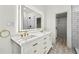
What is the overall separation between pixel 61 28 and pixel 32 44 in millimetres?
571

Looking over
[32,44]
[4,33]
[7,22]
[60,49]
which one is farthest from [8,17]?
[60,49]

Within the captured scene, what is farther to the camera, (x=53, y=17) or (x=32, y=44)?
(x=53, y=17)

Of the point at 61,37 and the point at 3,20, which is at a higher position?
the point at 3,20

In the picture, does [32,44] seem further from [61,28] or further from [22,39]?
[61,28]

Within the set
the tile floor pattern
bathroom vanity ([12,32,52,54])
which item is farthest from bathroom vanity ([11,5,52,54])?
the tile floor pattern

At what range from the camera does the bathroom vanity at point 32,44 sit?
105 centimetres

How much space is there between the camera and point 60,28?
4.21 ft

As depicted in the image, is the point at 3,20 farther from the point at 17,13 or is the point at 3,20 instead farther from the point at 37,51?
the point at 37,51

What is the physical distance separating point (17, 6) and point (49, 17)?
57 cm

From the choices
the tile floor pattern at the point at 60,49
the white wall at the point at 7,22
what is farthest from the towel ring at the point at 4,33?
the tile floor pattern at the point at 60,49

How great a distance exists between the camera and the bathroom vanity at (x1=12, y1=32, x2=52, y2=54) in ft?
3.43

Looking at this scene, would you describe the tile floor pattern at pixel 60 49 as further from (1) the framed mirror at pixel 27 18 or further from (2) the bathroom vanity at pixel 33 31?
(1) the framed mirror at pixel 27 18

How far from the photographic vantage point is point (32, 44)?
1116 mm
